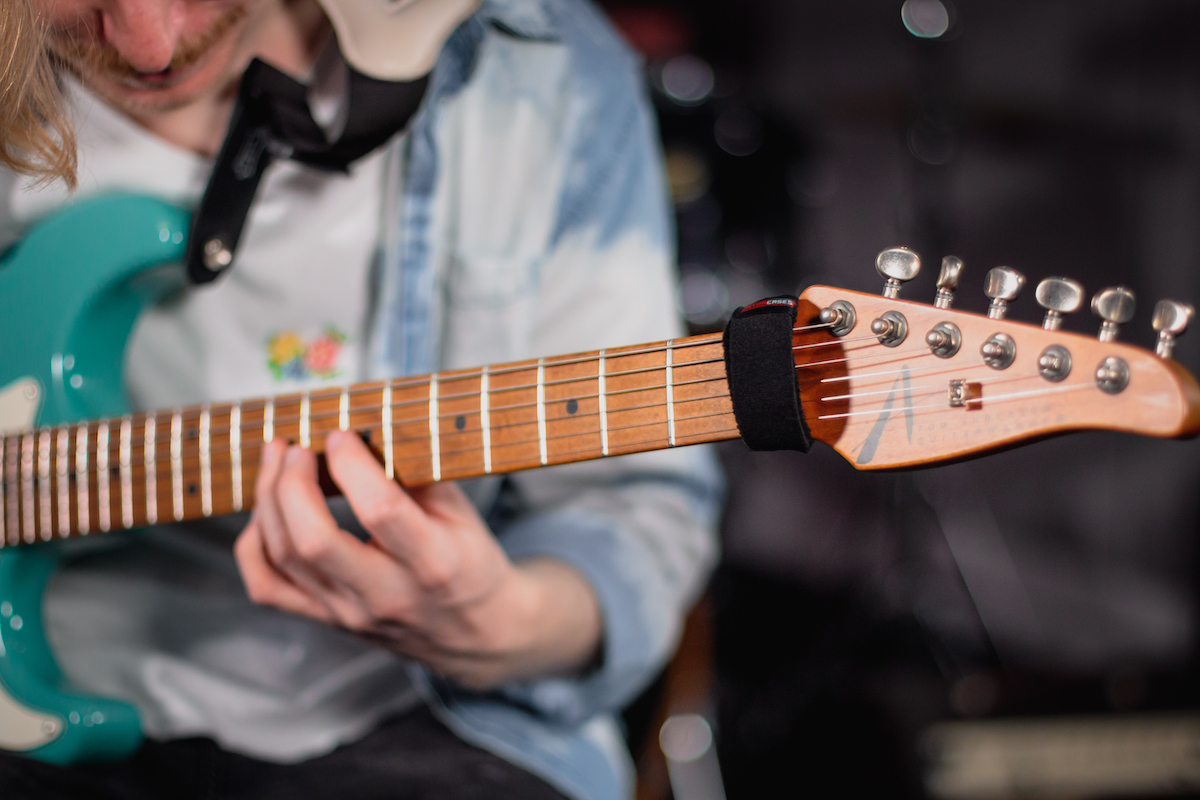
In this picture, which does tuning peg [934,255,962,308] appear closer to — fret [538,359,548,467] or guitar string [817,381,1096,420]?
guitar string [817,381,1096,420]

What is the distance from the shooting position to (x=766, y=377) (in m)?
0.44

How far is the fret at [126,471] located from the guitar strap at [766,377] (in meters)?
0.49

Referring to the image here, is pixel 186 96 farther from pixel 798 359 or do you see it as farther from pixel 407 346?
pixel 798 359

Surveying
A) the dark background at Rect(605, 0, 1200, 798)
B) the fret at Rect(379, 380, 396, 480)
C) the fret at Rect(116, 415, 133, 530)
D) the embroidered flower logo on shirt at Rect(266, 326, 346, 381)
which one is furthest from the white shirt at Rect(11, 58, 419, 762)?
the dark background at Rect(605, 0, 1200, 798)

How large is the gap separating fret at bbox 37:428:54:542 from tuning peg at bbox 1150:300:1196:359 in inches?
30.1

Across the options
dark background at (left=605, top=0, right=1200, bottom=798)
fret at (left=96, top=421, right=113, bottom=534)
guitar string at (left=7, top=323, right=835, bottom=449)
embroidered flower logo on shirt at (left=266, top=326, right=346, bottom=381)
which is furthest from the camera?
dark background at (left=605, top=0, right=1200, bottom=798)

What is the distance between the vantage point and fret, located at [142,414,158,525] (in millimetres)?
654

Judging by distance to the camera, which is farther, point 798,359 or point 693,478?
point 693,478

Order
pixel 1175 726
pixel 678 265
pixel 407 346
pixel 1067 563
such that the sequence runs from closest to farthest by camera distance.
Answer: pixel 407 346 < pixel 1175 726 < pixel 678 265 < pixel 1067 563

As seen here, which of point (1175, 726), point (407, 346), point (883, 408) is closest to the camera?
point (883, 408)

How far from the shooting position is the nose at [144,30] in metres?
0.57

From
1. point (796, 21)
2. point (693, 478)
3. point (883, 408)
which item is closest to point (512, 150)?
point (693, 478)

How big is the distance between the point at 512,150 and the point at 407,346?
210 millimetres

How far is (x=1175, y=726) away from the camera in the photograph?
4.80 ft
